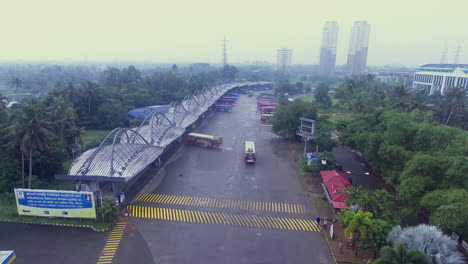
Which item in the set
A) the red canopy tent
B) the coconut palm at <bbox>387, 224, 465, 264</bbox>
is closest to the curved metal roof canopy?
the red canopy tent

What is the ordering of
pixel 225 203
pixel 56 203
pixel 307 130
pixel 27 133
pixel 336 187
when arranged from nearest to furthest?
pixel 56 203 → pixel 27 133 → pixel 336 187 → pixel 225 203 → pixel 307 130

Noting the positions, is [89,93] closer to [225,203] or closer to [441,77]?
[225,203]

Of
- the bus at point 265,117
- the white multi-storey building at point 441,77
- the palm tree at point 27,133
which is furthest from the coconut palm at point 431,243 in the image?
the white multi-storey building at point 441,77

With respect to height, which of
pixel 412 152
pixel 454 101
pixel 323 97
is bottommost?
pixel 323 97

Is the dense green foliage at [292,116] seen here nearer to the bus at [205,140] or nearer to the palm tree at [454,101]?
the bus at [205,140]

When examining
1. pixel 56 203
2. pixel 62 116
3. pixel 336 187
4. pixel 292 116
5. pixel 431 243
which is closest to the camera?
pixel 431 243

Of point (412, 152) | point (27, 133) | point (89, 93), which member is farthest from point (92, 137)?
point (412, 152)
